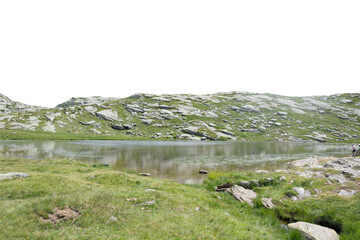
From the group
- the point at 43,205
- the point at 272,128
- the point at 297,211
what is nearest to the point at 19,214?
the point at 43,205

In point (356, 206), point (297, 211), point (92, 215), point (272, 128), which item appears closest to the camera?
Result: point (92, 215)

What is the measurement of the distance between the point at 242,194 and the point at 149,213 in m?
11.9

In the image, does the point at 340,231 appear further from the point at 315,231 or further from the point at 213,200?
the point at 213,200

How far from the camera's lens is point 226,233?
1158cm

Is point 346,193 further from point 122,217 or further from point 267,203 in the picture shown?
→ point 122,217

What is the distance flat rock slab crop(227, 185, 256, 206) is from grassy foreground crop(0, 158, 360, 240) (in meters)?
0.77

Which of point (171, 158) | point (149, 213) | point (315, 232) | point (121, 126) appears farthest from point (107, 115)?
point (315, 232)

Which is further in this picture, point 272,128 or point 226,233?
point 272,128

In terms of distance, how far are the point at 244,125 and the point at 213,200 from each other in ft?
615

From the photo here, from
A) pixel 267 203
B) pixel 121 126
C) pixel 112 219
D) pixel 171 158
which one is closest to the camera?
pixel 112 219

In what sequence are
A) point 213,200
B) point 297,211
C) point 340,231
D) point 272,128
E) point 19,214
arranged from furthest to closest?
point 272,128, point 213,200, point 297,211, point 340,231, point 19,214

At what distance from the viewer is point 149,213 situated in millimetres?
13266

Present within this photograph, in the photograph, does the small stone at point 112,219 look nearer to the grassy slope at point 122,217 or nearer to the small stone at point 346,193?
the grassy slope at point 122,217

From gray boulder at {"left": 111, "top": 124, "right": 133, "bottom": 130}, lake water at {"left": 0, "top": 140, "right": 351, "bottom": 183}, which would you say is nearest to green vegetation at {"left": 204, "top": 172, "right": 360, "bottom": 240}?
lake water at {"left": 0, "top": 140, "right": 351, "bottom": 183}
